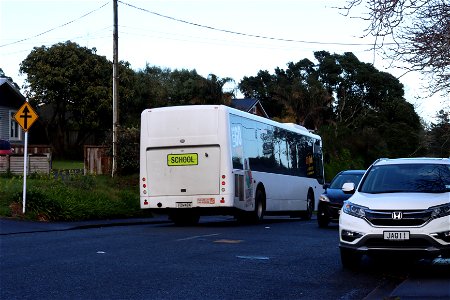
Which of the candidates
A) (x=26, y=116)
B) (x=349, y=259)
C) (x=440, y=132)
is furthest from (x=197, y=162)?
(x=349, y=259)

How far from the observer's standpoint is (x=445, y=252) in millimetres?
9984

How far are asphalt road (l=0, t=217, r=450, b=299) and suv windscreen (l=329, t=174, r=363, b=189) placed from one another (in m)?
5.37

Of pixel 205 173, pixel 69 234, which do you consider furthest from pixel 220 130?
pixel 69 234

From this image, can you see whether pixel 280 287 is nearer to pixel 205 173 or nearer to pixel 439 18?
pixel 439 18

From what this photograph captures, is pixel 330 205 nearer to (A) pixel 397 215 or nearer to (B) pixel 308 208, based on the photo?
(B) pixel 308 208

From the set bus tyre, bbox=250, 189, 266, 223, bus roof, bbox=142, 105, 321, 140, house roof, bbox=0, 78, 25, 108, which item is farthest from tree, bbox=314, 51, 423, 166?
bus tyre, bbox=250, 189, 266, 223

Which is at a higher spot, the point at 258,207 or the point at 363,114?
the point at 363,114

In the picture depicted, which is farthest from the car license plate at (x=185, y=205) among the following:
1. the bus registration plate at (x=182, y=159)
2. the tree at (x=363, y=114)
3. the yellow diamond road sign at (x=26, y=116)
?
the tree at (x=363, y=114)

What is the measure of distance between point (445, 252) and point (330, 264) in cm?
233

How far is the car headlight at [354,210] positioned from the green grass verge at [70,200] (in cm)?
1202

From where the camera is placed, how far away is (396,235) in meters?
10.1

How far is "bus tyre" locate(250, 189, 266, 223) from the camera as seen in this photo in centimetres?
2203

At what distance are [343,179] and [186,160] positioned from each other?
200 inches

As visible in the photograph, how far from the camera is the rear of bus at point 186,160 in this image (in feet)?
65.1
